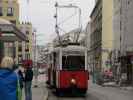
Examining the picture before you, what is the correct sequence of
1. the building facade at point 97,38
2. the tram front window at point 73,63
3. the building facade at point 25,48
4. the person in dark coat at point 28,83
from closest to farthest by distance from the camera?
the person in dark coat at point 28,83, the tram front window at point 73,63, the building facade at point 25,48, the building facade at point 97,38

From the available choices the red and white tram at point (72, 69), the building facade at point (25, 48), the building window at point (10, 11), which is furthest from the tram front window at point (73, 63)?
the building window at point (10, 11)

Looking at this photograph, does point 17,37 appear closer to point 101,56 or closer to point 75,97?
point 75,97

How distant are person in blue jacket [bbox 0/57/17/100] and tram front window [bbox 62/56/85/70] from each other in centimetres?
2370

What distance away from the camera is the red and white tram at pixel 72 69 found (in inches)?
1238

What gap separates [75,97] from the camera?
32.2 m

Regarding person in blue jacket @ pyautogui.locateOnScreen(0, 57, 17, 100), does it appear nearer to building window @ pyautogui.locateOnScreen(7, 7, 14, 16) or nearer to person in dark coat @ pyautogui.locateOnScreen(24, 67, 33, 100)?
person in dark coat @ pyautogui.locateOnScreen(24, 67, 33, 100)

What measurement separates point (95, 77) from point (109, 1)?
5353 cm

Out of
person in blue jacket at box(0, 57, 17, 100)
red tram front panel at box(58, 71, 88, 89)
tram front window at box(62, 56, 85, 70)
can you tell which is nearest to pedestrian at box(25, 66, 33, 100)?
red tram front panel at box(58, 71, 88, 89)

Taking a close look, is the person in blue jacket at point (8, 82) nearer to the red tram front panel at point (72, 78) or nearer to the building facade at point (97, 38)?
the red tram front panel at point (72, 78)

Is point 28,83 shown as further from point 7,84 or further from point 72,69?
point 7,84

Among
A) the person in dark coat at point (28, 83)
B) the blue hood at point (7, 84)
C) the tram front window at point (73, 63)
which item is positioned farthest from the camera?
the tram front window at point (73, 63)

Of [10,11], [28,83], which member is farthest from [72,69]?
[10,11]

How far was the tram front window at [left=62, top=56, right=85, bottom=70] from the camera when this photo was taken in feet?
104

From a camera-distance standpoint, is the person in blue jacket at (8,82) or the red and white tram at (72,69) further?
the red and white tram at (72,69)
